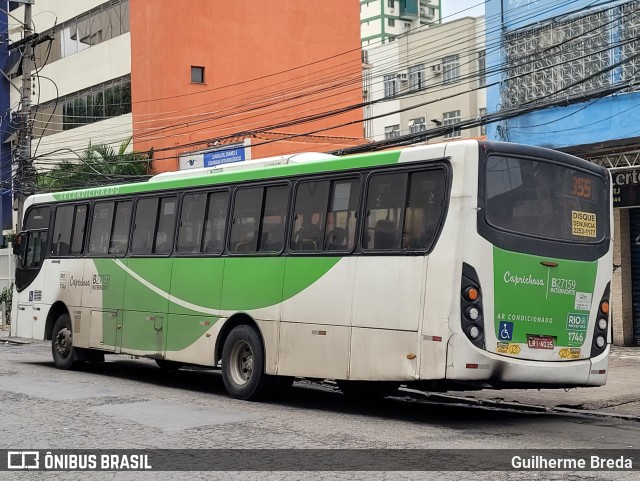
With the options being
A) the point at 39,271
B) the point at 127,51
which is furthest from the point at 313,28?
the point at 39,271

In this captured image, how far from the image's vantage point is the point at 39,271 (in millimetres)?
18562

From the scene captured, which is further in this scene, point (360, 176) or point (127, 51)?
point (127, 51)

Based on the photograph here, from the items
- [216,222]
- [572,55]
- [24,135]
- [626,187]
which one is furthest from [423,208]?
[24,135]

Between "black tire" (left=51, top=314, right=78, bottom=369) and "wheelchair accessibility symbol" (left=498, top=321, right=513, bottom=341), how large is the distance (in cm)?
894

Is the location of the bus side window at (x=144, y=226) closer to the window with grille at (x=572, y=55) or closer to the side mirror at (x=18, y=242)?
the side mirror at (x=18, y=242)

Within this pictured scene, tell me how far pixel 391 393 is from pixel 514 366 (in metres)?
3.53

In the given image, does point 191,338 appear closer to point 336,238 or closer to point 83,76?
point 336,238

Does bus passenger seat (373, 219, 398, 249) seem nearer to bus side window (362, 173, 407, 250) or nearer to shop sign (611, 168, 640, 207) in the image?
bus side window (362, 173, 407, 250)

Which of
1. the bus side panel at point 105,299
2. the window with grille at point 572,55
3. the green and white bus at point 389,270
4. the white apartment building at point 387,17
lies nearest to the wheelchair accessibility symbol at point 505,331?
the green and white bus at point 389,270

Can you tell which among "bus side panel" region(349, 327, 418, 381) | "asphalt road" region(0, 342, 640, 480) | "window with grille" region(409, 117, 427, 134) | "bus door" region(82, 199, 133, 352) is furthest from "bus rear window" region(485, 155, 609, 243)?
"window with grille" region(409, 117, 427, 134)

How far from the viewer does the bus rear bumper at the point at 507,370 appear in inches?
420

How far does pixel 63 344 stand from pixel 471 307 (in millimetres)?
9286

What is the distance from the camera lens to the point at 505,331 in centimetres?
1098

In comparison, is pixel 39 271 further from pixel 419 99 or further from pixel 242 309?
pixel 419 99
